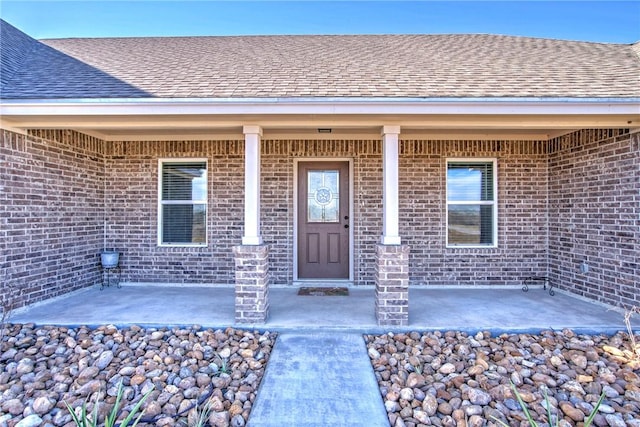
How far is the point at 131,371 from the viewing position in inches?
115

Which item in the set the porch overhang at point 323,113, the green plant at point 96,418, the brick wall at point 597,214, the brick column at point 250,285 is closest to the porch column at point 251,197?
the brick column at point 250,285

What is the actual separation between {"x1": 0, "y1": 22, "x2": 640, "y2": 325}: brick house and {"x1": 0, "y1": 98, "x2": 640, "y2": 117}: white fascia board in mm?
21

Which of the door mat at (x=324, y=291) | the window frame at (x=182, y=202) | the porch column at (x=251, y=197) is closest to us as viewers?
the porch column at (x=251, y=197)

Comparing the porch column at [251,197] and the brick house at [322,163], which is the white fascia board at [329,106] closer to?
the brick house at [322,163]

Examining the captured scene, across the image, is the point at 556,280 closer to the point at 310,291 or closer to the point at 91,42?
the point at 310,291

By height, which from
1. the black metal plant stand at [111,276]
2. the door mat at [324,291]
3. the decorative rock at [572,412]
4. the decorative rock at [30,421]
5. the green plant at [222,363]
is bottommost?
the decorative rock at [30,421]

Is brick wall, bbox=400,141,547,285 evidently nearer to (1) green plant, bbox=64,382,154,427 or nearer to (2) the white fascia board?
(2) the white fascia board

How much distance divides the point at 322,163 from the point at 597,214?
13.7 ft

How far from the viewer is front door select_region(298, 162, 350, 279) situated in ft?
19.4

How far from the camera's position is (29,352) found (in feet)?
10.7

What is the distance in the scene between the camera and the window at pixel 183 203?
5.91m

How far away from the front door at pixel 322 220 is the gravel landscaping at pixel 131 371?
235 cm

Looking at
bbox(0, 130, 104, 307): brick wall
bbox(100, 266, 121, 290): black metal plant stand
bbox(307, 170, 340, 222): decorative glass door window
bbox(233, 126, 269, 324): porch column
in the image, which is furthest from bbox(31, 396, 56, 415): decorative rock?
bbox(307, 170, 340, 222): decorative glass door window

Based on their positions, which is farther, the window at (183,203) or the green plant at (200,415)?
the window at (183,203)
